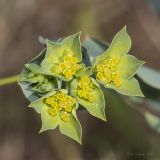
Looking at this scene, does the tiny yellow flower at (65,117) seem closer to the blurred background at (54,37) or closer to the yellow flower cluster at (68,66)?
the yellow flower cluster at (68,66)

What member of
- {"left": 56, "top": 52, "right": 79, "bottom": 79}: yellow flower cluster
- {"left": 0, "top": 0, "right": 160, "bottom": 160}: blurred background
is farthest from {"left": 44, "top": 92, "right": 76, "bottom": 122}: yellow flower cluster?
{"left": 0, "top": 0, "right": 160, "bottom": 160}: blurred background

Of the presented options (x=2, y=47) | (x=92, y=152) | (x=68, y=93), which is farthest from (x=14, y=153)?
(x=68, y=93)

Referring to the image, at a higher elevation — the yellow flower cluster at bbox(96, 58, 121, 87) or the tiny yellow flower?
the yellow flower cluster at bbox(96, 58, 121, 87)

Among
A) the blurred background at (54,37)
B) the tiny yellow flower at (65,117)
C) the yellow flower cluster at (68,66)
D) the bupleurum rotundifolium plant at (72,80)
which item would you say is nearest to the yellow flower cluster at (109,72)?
the bupleurum rotundifolium plant at (72,80)

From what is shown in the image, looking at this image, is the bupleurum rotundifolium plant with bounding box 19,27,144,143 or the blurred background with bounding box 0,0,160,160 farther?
the blurred background with bounding box 0,0,160,160

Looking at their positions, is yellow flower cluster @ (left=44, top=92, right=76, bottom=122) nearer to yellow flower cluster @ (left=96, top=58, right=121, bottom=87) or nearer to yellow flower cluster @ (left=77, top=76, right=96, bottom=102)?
yellow flower cluster @ (left=77, top=76, right=96, bottom=102)

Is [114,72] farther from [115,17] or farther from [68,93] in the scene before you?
[115,17]

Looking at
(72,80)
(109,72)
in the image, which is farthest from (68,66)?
(109,72)
